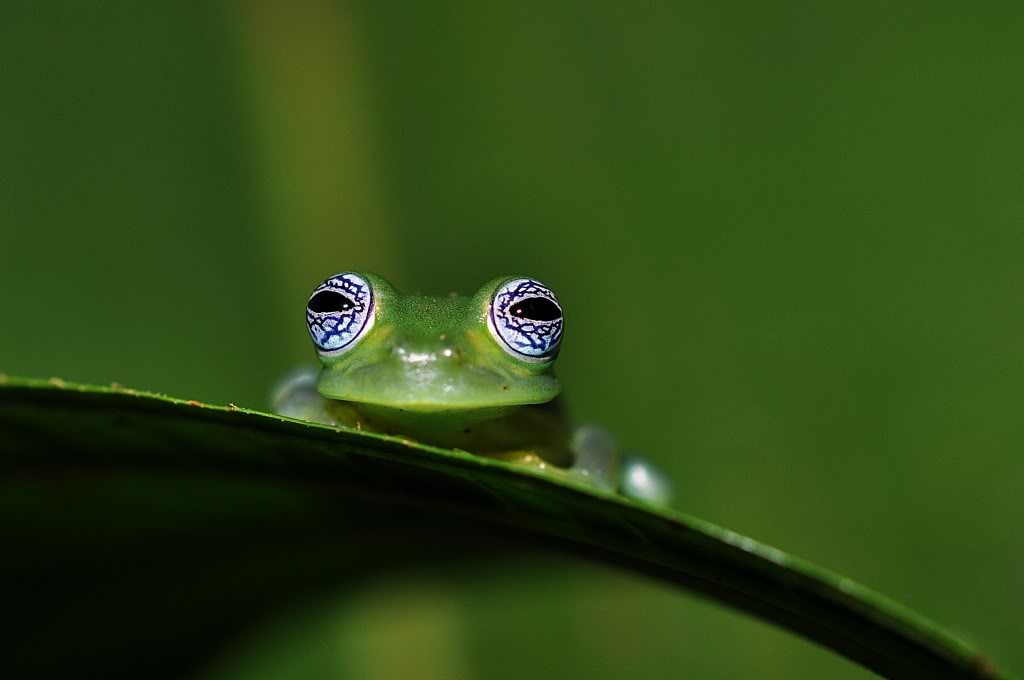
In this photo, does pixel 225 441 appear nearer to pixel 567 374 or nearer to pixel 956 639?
pixel 956 639

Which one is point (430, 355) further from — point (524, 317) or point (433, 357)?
point (524, 317)

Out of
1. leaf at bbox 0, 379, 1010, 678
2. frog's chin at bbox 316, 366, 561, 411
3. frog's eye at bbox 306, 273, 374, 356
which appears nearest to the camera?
leaf at bbox 0, 379, 1010, 678

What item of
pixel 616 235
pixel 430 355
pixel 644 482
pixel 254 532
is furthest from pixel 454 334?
pixel 616 235

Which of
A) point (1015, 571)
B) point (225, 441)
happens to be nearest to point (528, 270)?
point (1015, 571)

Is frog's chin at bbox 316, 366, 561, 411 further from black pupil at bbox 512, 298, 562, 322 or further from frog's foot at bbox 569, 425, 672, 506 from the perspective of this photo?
frog's foot at bbox 569, 425, 672, 506

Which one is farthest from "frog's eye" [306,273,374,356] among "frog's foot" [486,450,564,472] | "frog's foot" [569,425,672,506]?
"frog's foot" [569,425,672,506]

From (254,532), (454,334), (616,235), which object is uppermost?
(616,235)

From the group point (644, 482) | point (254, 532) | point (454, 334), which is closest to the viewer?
point (254, 532)

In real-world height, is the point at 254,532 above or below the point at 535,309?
below
